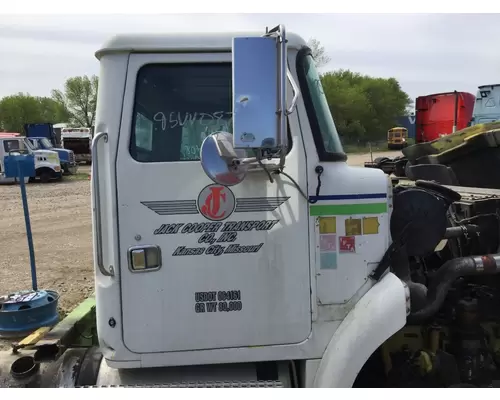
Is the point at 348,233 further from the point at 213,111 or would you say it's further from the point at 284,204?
the point at 213,111

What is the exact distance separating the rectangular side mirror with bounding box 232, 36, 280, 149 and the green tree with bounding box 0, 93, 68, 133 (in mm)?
58766

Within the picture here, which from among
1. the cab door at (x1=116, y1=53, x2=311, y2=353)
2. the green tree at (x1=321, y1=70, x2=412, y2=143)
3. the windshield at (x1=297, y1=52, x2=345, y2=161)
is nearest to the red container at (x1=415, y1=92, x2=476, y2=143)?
the windshield at (x1=297, y1=52, x2=345, y2=161)

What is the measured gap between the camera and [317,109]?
2.69m

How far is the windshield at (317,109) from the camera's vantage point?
2625 millimetres

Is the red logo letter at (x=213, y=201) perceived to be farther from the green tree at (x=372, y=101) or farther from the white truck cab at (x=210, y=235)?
the green tree at (x=372, y=101)

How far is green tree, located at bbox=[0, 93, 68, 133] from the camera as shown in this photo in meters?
58.1

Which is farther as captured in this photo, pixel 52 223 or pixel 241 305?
pixel 52 223

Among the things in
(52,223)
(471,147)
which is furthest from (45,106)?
(471,147)

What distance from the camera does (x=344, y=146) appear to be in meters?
2.92

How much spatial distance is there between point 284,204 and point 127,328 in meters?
1.03

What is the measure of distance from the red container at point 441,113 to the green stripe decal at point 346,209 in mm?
13241

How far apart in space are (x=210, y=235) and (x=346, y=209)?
0.72 meters

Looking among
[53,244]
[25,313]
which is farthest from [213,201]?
[53,244]

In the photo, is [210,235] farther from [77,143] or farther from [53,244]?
[77,143]
